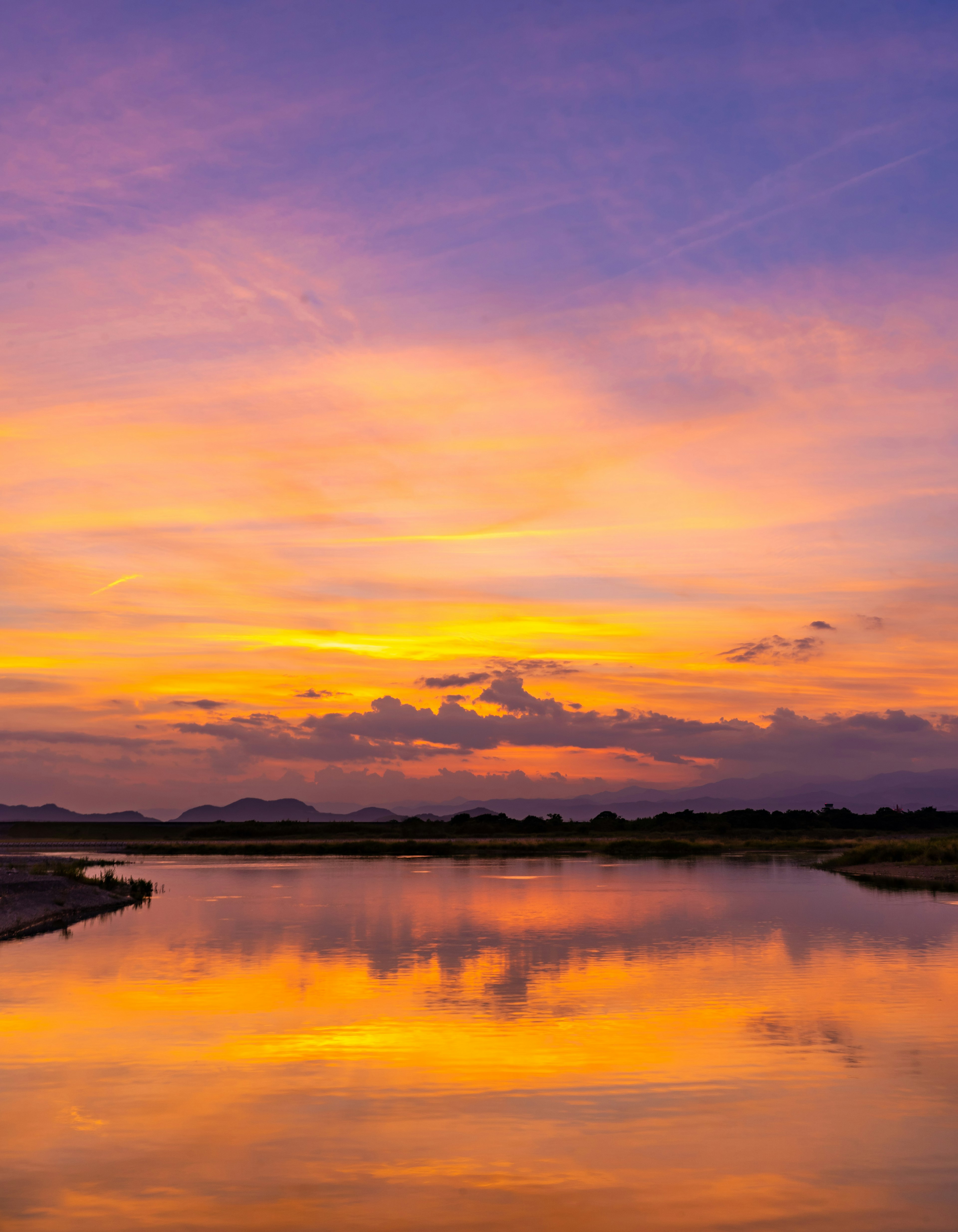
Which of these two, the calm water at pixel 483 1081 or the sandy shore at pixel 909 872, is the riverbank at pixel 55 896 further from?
the sandy shore at pixel 909 872

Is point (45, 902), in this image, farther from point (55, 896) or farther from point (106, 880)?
point (106, 880)

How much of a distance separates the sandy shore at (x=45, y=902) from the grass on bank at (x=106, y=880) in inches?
11.6

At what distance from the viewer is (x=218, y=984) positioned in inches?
1035

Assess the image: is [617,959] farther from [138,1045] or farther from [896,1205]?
[896,1205]

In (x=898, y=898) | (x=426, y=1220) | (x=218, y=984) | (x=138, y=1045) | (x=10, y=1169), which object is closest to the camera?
(x=426, y=1220)

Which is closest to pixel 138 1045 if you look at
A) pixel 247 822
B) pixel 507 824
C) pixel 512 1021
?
pixel 512 1021

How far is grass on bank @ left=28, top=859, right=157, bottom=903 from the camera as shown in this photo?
169ft

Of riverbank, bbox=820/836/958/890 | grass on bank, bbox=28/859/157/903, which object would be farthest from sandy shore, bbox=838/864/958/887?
grass on bank, bbox=28/859/157/903

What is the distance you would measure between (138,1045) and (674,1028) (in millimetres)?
9368

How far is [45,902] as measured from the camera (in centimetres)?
4338

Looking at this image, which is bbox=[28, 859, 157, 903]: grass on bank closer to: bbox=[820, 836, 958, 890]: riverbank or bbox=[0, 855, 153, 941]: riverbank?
bbox=[0, 855, 153, 941]: riverbank

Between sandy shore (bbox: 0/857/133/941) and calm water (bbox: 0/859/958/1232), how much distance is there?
2.83 m

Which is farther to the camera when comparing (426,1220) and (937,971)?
(937,971)

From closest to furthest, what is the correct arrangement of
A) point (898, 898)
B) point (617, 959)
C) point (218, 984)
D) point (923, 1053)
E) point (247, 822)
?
1. point (923, 1053)
2. point (218, 984)
3. point (617, 959)
4. point (898, 898)
5. point (247, 822)
